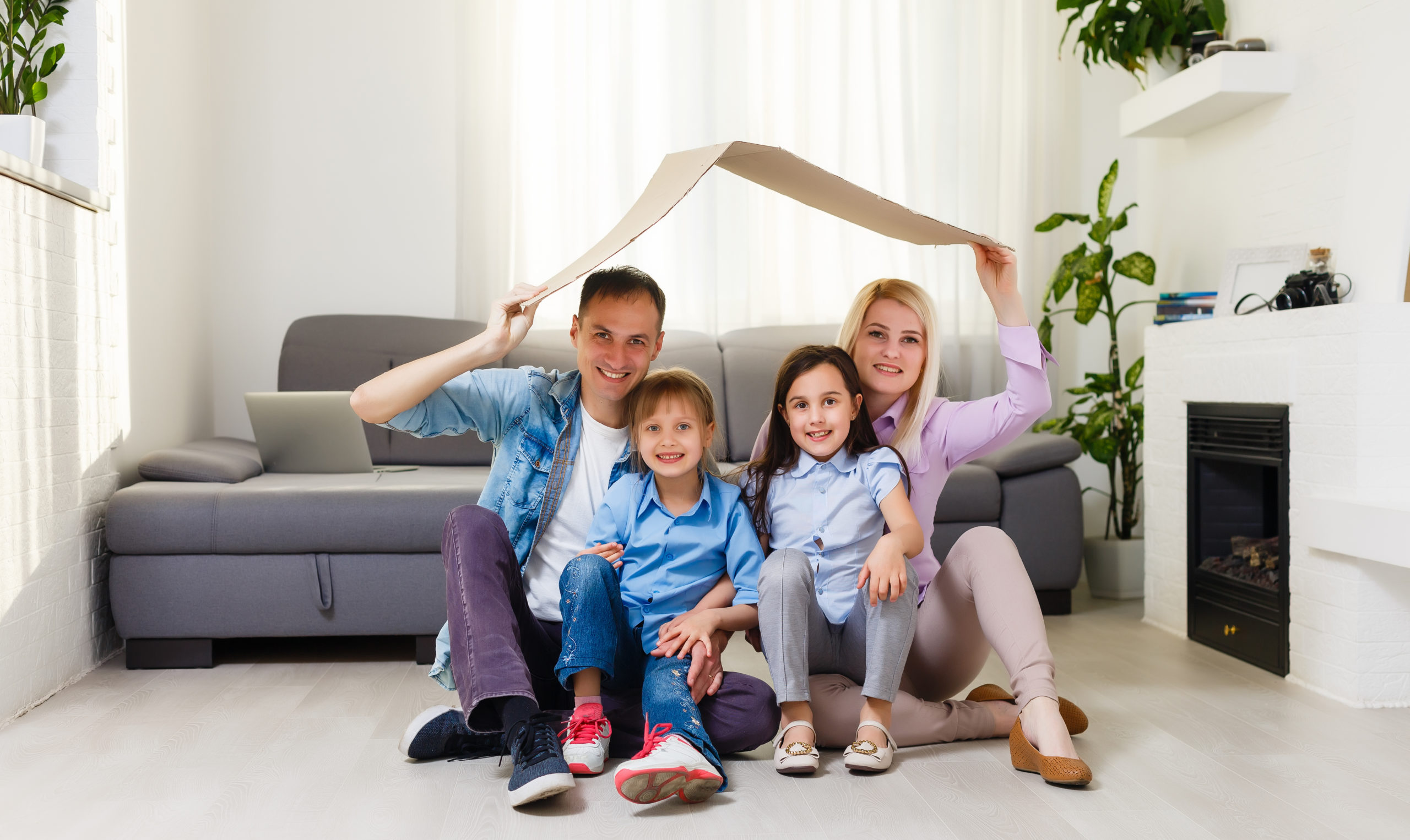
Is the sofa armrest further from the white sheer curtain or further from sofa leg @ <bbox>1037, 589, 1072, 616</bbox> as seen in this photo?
the white sheer curtain

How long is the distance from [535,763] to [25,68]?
2182 mm

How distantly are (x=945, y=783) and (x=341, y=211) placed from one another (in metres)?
3.03

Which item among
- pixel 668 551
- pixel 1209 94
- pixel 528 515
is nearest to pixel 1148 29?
pixel 1209 94

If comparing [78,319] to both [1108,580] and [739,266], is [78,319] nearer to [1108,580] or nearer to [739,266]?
[739,266]

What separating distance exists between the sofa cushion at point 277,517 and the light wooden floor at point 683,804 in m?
0.34

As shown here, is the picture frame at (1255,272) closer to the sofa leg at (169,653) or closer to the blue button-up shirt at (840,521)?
the blue button-up shirt at (840,521)

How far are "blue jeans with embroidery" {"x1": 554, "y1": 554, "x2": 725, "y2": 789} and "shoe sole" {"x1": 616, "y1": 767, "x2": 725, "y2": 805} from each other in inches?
1.6

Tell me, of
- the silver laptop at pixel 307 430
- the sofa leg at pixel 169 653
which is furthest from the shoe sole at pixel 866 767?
the silver laptop at pixel 307 430

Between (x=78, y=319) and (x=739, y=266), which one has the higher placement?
(x=739, y=266)

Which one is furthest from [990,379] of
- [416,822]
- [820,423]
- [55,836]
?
[55,836]

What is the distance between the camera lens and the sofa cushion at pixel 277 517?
2443mm

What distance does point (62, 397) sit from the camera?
2301 mm

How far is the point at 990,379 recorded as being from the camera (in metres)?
3.89

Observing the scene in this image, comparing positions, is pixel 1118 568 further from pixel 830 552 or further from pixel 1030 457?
pixel 830 552
